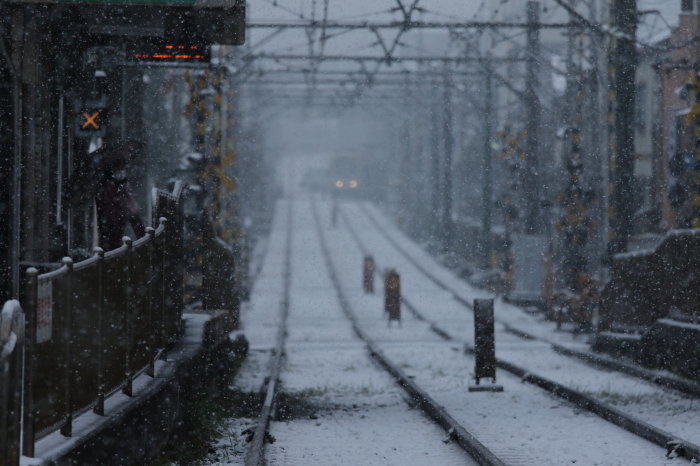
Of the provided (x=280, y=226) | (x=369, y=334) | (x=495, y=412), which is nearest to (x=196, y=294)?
(x=369, y=334)

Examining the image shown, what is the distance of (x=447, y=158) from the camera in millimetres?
36688

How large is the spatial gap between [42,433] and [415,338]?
14.1m

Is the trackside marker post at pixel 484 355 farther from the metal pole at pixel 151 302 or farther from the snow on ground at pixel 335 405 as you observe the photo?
the metal pole at pixel 151 302

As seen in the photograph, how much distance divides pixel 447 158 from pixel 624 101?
19.3 metres

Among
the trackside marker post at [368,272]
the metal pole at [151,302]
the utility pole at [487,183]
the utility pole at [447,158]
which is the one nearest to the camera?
the metal pole at [151,302]

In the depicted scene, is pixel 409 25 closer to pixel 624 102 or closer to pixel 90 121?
pixel 624 102

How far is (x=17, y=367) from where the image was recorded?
14.1 feet

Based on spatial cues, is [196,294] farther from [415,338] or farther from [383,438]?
[383,438]

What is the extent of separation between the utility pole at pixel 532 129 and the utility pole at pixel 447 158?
6.68 meters

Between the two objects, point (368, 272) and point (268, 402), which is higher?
point (268, 402)

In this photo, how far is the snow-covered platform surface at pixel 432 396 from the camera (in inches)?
302

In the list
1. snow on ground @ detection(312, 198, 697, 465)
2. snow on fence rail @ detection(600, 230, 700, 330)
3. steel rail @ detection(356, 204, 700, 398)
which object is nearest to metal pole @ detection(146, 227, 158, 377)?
snow on ground @ detection(312, 198, 697, 465)

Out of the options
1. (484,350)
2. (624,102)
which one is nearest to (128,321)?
(484,350)

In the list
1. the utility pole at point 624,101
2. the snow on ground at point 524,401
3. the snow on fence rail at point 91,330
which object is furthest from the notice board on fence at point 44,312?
the utility pole at point 624,101
